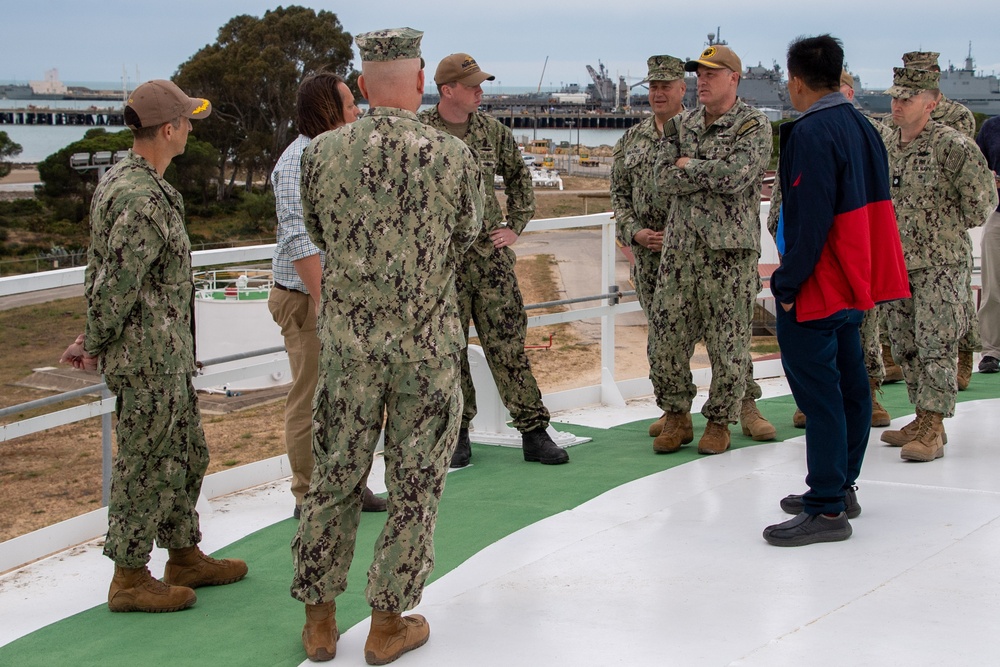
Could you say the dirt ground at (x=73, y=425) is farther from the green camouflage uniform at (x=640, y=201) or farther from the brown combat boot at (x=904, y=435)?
the brown combat boot at (x=904, y=435)

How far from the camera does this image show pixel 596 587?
3.35 metres

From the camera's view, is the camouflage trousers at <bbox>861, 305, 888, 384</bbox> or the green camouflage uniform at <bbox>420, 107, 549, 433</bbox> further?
the camouflage trousers at <bbox>861, 305, 888, 384</bbox>

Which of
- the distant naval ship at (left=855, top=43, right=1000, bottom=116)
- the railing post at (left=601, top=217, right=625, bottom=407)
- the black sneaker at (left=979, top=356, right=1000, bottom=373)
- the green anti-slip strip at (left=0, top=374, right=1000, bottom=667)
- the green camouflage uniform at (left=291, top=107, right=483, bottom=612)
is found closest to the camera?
the green camouflage uniform at (left=291, top=107, right=483, bottom=612)

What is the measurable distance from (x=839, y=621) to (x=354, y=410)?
1.45 metres

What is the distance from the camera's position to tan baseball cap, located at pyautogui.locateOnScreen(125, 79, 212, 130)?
3246 mm

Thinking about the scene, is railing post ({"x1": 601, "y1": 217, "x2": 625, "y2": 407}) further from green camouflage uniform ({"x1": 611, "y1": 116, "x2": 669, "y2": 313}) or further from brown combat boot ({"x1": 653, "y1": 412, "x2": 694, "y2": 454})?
brown combat boot ({"x1": 653, "y1": 412, "x2": 694, "y2": 454})

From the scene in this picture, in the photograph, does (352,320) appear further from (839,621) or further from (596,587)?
(839,621)

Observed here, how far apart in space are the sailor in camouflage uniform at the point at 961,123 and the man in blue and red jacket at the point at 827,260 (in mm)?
1359

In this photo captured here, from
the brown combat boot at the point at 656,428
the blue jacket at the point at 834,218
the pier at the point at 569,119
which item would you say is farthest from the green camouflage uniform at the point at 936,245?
the pier at the point at 569,119

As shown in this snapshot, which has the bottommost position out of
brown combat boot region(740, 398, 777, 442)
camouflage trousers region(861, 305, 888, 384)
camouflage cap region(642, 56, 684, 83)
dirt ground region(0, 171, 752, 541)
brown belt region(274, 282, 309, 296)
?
dirt ground region(0, 171, 752, 541)

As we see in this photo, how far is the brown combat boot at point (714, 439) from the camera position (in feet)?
16.3

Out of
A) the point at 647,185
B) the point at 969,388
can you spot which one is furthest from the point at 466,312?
the point at 969,388

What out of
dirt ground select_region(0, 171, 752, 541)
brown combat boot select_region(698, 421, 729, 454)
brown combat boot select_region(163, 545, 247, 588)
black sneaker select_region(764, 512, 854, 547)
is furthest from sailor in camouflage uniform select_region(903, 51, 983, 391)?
dirt ground select_region(0, 171, 752, 541)

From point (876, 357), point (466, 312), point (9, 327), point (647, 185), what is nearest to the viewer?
point (466, 312)
